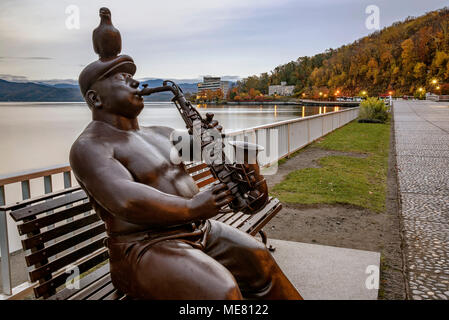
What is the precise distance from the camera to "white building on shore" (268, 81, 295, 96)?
15638 cm

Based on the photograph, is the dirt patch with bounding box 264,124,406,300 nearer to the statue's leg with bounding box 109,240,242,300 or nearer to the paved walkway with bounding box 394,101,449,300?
the paved walkway with bounding box 394,101,449,300

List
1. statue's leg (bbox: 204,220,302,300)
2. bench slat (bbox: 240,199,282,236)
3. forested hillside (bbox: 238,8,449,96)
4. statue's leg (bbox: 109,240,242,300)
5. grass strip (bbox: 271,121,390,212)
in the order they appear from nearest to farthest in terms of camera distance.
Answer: statue's leg (bbox: 109,240,242,300) < statue's leg (bbox: 204,220,302,300) < bench slat (bbox: 240,199,282,236) < grass strip (bbox: 271,121,390,212) < forested hillside (bbox: 238,8,449,96)

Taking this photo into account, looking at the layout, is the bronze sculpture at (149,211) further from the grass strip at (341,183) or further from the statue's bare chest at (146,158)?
the grass strip at (341,183)

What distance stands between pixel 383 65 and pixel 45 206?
145792 millimetres

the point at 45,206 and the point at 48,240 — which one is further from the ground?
the point at 45,206

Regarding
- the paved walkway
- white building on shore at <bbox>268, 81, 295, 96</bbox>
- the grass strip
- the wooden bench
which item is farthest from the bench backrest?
white building on shore at <bbox>268, 81, 295, 96</bbox>

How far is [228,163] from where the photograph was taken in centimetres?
197

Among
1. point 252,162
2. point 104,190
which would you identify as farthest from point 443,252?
point 104,190

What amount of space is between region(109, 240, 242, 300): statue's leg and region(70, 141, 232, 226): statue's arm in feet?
0.52

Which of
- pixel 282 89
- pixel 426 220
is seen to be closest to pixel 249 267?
pixel 426 220

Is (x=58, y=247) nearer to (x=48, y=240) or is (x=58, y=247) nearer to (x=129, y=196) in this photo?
(x=48, y=240)

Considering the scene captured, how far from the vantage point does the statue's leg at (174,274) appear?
62.5 inches

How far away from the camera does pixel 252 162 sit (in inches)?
85.6

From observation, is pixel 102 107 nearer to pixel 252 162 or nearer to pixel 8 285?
pixel 252 162
